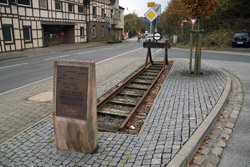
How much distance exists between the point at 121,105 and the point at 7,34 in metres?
17.7

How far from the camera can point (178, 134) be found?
4.12 m

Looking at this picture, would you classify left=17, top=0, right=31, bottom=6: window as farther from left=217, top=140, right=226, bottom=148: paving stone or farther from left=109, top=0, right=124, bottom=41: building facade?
left=109, top=0, right=124, bottom=41: building facade

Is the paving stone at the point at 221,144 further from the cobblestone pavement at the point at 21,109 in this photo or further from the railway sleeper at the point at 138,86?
the cobblestone pavement at the point at 21,109

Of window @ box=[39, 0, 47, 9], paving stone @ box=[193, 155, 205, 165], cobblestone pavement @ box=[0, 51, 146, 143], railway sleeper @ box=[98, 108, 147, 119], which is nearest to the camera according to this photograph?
paving stone @ box=[193, 155, 205, 165]

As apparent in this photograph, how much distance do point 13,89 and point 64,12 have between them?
2213 centimetres

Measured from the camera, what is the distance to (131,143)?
3.96 meters

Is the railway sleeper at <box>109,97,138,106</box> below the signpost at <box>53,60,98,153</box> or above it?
below

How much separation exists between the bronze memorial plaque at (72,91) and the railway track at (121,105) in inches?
47.2

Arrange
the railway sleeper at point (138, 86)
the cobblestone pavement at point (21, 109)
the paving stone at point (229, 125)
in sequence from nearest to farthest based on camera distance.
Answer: the paving stone at point (229, 125), the cobblestone pavement at point (21, 109), the railway sleeper at point (138, 86)

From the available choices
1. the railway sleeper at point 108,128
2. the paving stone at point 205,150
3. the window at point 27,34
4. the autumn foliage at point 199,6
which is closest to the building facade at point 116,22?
the window at point 27,34

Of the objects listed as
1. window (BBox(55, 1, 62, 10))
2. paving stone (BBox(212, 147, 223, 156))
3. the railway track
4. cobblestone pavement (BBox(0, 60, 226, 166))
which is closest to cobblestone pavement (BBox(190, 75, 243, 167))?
paving stone (BBox(212, 147, 223, 156))

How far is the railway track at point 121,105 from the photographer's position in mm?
4996

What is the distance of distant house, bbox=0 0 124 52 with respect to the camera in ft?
64.2

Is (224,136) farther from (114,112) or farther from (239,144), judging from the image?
(114,112)
